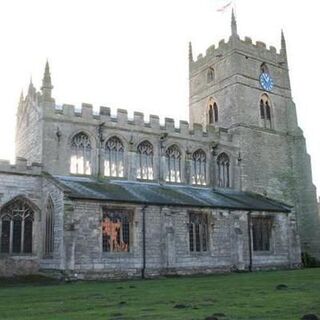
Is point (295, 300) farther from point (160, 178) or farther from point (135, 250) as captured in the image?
point (160, 178)

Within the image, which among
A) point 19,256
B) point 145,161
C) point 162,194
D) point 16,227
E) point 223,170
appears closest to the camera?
point 19,256

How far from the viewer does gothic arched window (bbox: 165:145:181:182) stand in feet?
120

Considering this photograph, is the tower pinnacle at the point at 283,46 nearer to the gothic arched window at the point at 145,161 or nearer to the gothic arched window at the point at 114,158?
the gothic arched window at the point at 145,161

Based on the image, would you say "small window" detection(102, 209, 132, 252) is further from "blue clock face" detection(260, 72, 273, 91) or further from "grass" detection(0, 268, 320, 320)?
"blue clock face" detection(260, 72, 273, 91)

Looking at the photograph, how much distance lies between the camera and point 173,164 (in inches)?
1455

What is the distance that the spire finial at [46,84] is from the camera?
106ft

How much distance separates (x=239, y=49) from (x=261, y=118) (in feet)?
20.2

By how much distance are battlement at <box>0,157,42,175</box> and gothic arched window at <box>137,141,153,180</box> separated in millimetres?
7636

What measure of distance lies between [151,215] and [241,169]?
12446 mm

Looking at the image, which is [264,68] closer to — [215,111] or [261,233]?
[215,111]

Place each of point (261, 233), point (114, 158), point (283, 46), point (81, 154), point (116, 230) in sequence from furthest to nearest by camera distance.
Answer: point (283, 46)
point (261, 233)
point (114, 158)
point (81, 154)
point (116, 230)

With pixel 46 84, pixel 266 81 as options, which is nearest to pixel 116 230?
pixel 46 84

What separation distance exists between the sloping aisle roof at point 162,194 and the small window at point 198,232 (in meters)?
0.84

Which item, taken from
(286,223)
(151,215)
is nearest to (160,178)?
(151,215)
